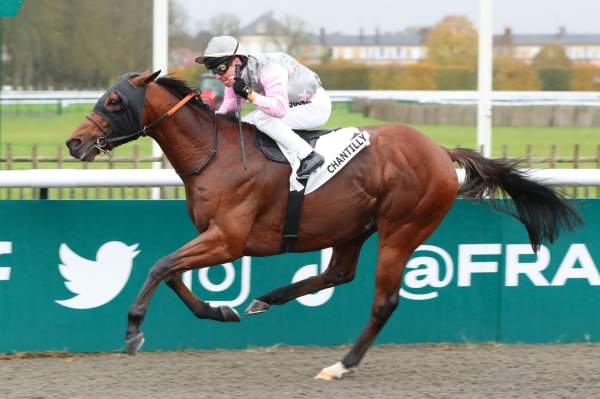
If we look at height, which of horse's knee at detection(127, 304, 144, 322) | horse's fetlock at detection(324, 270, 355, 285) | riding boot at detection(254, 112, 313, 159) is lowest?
horse's knee at detection(127, 304, 144, 322)

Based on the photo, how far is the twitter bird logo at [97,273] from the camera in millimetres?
5863

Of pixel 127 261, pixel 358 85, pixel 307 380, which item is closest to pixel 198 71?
pixel 358 85

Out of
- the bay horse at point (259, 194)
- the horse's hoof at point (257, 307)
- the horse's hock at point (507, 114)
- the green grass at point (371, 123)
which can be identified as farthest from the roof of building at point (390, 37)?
the horse's hoof at point (257, 307)

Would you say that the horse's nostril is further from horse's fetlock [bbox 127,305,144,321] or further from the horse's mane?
horse's fetlock [bbox 127,305,144,321]

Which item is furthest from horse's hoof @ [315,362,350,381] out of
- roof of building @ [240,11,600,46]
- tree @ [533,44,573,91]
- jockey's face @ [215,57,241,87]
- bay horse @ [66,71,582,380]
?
tree @ [533,44,573,91]

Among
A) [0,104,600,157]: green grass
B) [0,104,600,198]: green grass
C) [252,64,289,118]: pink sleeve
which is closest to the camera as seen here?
[252,64,289,118]: pink sleeve

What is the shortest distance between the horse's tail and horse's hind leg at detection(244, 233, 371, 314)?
0.71 meters

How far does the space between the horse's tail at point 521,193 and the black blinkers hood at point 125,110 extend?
5.97ft

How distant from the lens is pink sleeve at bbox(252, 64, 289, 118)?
17.4 ft

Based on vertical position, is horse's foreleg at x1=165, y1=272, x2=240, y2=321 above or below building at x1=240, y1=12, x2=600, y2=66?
below

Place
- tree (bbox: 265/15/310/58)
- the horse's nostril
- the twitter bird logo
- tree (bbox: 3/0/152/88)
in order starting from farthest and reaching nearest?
tree (bbox: 265/15/310/58) < tree (bbox: 3/0/152/88) < the twitter bird logo < the horse's nostril

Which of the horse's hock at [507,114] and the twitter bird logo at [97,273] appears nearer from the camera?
the twitter bird logo at [97,273]

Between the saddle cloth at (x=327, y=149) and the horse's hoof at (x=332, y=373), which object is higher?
the saddle cloth at (x=327, y=149)

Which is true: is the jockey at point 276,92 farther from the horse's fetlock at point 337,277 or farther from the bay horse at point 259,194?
the horse's fetlock at point 337,277
